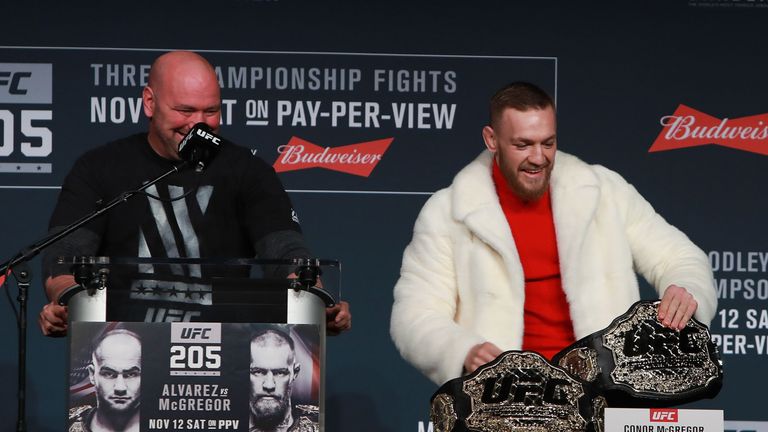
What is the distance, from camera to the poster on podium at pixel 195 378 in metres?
2.22

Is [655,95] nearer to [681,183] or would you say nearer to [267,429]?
[681,183]

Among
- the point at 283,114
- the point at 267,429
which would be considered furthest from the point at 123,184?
the point at 283,114

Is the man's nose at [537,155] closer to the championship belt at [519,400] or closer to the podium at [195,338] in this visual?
the championship belt at [519,400]

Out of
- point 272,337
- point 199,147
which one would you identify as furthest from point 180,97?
point 272,337

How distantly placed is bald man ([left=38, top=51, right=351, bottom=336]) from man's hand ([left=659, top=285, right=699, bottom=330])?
0.81m

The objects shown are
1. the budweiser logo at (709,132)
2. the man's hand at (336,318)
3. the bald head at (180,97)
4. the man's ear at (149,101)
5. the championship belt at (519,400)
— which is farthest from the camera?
the budweiser logo at (709,132)

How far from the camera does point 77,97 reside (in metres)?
4.43

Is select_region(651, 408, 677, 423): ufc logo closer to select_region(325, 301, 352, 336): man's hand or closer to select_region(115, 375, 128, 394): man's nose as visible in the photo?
select_region(325, 301, 352, 336): man's hand

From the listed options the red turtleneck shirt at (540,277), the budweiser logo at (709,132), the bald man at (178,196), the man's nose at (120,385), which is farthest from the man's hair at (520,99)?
the budweiser logo at (709,132)

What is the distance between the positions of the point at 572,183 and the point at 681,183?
1419 mm

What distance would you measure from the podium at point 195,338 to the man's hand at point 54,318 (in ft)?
0.46

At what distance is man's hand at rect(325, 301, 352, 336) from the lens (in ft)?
7.88

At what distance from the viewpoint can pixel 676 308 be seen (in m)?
2.75

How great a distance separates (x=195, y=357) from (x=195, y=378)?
0.12 feet
